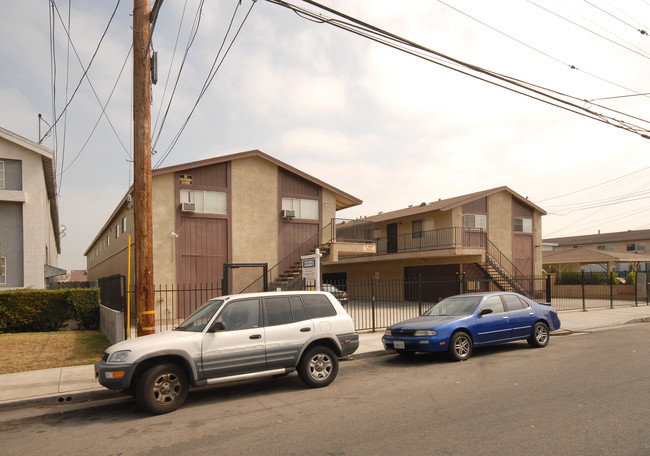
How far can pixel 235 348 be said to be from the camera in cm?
704

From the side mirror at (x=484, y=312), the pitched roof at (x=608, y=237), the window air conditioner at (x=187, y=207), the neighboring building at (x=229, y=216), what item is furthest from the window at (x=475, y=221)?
the pitched roof at (x=608, y=237)

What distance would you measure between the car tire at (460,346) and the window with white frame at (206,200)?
13.6 metres

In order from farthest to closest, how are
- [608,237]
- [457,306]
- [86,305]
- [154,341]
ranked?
[608,237] < [86,305] < [457,306] < [154,341]

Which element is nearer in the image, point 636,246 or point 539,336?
point 539,336

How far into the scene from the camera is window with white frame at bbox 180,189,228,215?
2011 cm

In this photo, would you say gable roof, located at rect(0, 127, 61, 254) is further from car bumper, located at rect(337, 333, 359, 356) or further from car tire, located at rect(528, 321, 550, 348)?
car tire, located at rect(528, 321, 550, 348)

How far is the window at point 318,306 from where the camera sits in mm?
7980

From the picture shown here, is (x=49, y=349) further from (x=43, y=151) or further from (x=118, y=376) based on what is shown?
(x=43, y=151)

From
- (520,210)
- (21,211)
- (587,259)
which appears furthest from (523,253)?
(21,211)

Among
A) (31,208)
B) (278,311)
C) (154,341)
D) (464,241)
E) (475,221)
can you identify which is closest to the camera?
(154,341)

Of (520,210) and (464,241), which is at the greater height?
(520,210)

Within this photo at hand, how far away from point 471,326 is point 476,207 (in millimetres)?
20831

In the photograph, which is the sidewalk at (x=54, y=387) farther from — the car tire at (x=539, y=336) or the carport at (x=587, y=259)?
the carport at (x=587, y=259)

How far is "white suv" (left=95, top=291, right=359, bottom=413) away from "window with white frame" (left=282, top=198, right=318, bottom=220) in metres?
14.6
